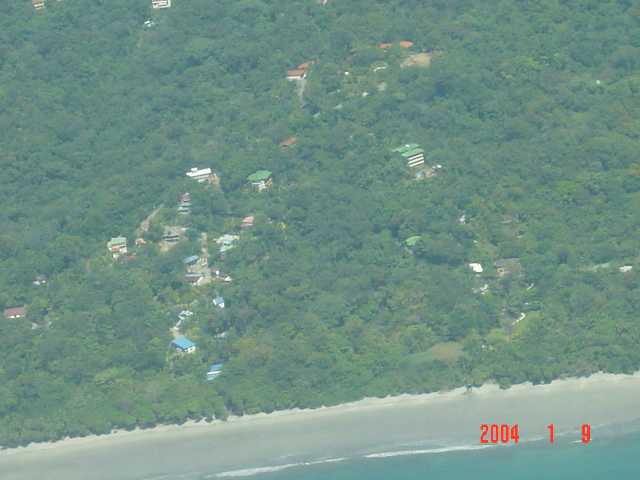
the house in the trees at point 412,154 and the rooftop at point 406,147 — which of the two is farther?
the rooftop at point 406,147

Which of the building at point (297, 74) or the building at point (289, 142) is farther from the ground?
the building at point (297, 74)

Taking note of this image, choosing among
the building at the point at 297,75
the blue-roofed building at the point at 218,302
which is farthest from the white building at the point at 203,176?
the blue-roofed building at the point at 218,302

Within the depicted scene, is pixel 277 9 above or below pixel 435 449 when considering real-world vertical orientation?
above

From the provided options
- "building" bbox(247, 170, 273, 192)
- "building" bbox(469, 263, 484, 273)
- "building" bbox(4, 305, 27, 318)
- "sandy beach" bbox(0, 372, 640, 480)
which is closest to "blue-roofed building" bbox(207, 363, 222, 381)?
"sandy beach" bbox(0, 372, 640, 480)

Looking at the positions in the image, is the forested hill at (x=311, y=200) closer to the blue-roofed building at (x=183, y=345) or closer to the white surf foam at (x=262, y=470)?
the blue-roofed building at (x=183, y=345)

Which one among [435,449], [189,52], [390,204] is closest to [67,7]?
[189,52]

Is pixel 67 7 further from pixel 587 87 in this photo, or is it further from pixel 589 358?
pixel 589 358

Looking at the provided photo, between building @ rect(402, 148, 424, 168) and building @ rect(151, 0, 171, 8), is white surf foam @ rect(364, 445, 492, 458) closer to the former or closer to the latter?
building @ rect(402, 148, 424, 168)
